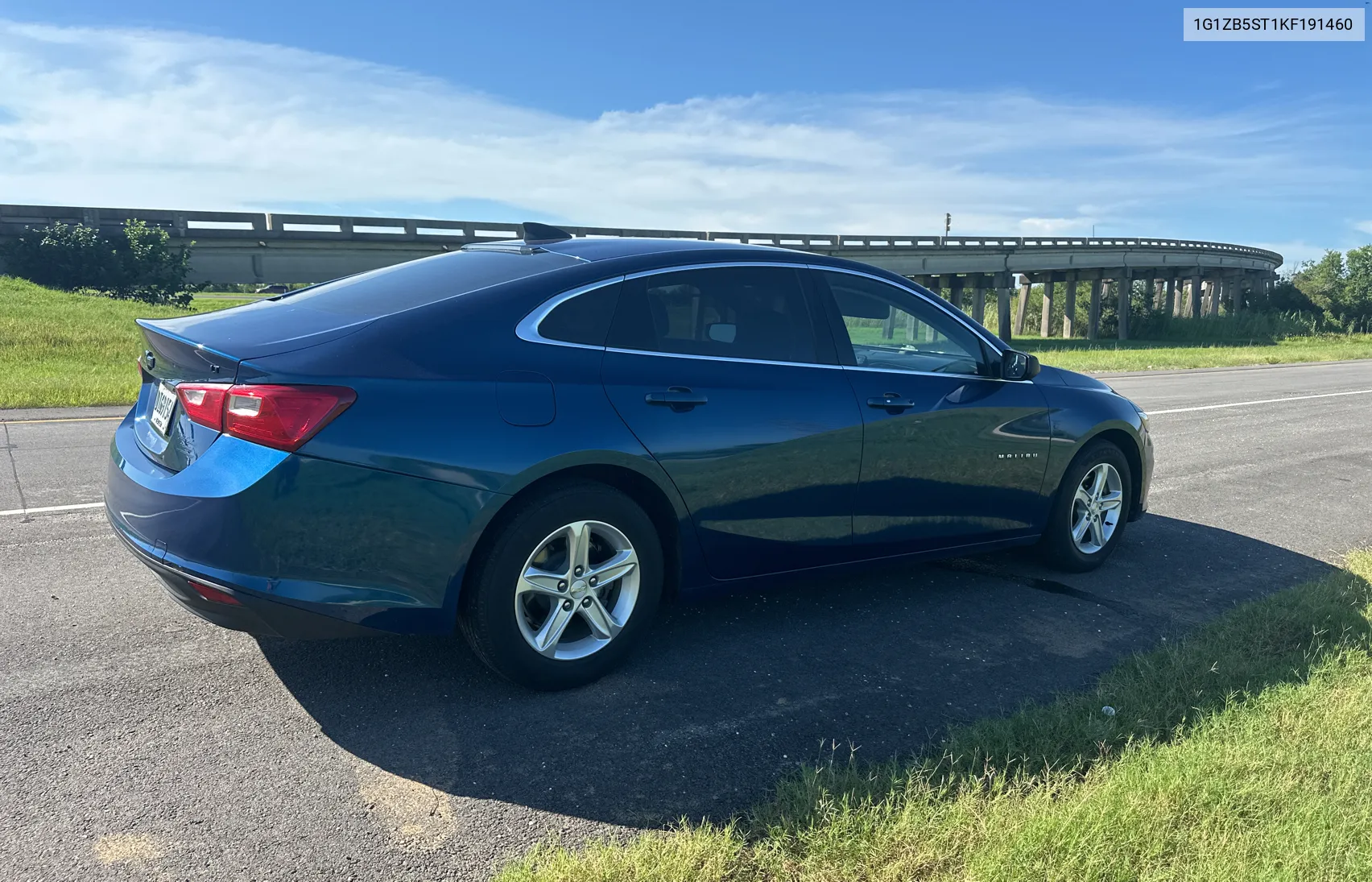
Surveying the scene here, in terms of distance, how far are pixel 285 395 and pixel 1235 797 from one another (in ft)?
10.2

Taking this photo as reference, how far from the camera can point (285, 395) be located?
309 cm

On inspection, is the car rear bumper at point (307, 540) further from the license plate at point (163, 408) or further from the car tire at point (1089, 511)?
the car tire at point (1089, 511)

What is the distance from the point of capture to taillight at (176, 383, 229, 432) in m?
3.18

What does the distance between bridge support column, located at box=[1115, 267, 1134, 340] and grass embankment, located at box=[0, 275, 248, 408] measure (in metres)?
58.3

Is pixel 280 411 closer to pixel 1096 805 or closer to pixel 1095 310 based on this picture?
pixel 1096 805

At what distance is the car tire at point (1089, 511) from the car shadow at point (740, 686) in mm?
157

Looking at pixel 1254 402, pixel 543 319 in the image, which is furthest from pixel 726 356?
pixel 1254 402

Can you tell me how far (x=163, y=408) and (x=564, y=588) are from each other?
5.17ft

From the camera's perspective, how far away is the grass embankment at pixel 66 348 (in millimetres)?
11375

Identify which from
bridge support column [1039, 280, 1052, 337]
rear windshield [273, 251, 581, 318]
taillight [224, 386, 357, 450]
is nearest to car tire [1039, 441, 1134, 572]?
rear windshield [273, 251, 581, 318]

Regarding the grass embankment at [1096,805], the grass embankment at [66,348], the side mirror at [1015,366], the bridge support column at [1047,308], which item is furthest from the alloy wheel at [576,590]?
the bridge support column at [1047,308]

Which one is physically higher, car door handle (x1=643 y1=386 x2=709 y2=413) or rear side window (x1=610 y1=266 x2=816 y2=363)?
rear side window (x1=610 y1=266 x2=816 y2=363)

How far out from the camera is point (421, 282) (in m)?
3.89

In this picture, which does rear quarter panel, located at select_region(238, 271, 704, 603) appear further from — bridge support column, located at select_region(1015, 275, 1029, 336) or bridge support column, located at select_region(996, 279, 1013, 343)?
bridge support column, located at select_region(1015, 275, 1029, 336)
